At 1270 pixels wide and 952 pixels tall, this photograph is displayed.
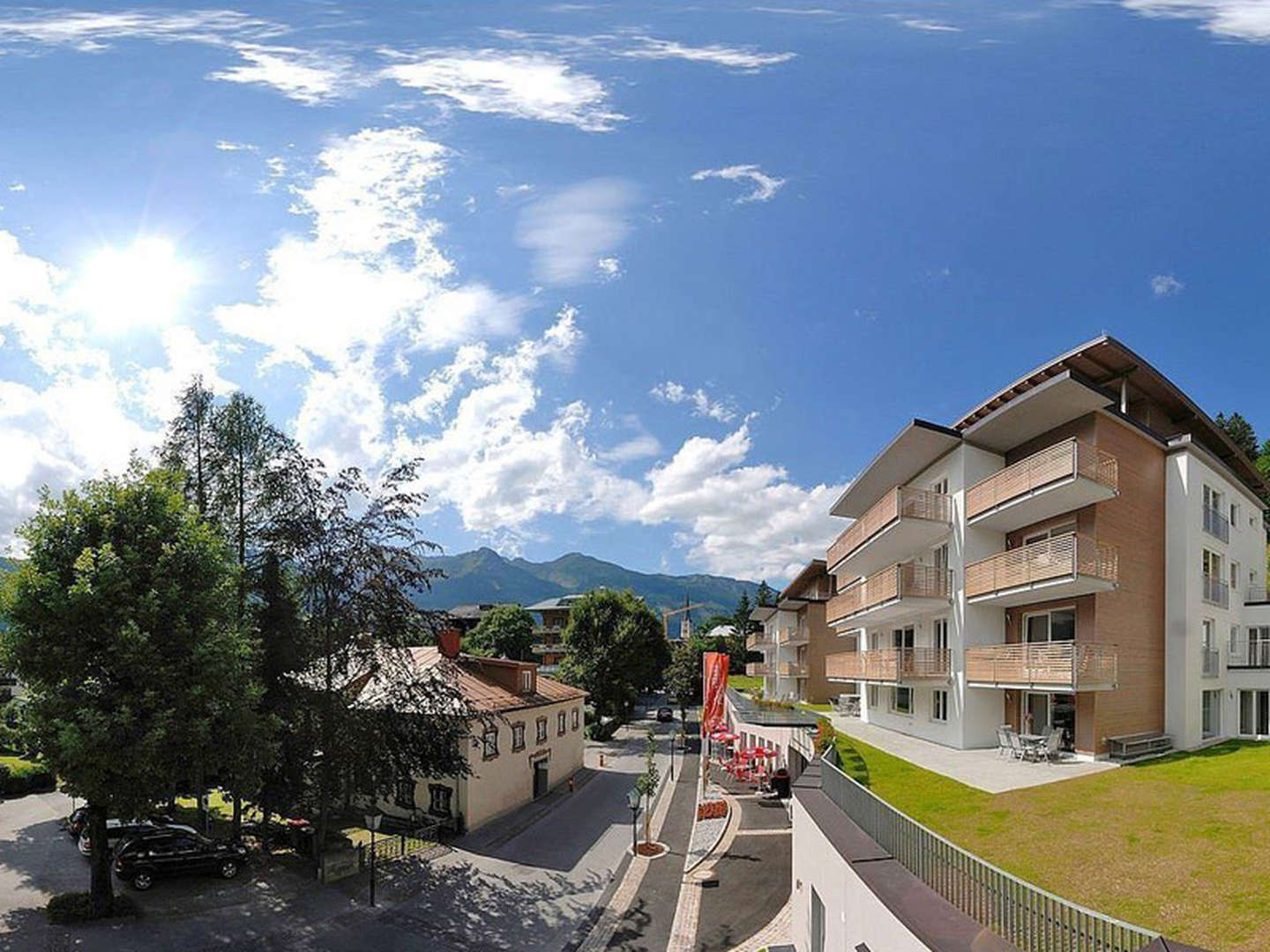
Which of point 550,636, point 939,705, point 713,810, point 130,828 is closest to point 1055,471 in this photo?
point 939,705

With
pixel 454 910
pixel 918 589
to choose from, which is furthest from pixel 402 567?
pixel 918 589

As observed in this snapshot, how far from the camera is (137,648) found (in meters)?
18.4

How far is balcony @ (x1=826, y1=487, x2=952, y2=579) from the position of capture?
25.6 meters

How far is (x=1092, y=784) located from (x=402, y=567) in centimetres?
1968

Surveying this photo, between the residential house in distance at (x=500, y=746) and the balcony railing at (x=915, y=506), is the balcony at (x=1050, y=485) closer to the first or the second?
the balcony railing at (x=915, y=506)

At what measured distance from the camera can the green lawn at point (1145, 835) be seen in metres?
9.58

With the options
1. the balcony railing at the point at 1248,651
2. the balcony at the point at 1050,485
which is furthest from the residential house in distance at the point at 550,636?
the balcony at the point at 1050,485

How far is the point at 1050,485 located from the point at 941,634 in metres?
8.60

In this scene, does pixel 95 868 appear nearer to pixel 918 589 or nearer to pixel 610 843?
pixel 610 843

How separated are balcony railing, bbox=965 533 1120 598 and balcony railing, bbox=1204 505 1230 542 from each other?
5.66 meters

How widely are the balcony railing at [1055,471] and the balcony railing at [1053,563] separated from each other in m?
1.51

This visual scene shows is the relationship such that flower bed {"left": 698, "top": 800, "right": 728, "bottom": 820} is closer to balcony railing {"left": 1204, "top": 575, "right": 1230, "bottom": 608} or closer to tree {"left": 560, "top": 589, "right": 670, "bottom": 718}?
balcony railing {"left": 1204, "top": 575, "right": 1230, "bottom": 608}

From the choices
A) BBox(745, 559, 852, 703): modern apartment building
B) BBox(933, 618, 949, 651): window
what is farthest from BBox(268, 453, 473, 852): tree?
BBox(745, 559, 852, 703): modern apartment building

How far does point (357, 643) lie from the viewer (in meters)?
24.5
